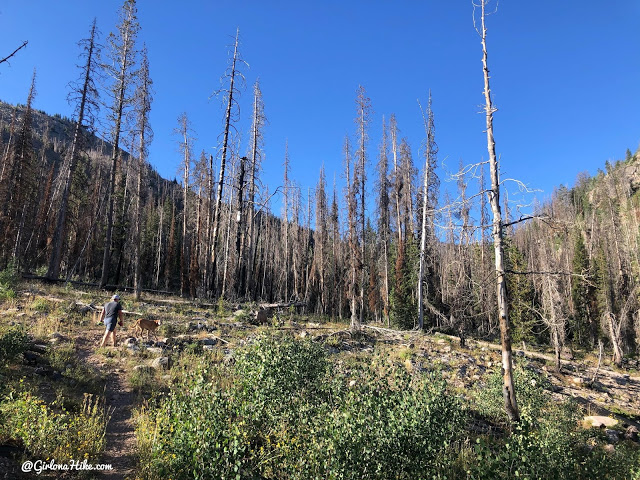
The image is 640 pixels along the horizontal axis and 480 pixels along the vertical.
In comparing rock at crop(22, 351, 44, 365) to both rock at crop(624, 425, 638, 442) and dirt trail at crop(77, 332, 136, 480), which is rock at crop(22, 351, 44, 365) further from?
rock at crop(624, 425, 638, 442)

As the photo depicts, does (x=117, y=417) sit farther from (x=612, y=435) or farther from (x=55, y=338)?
(x=612, y=435)

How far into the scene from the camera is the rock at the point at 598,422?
36.1ft

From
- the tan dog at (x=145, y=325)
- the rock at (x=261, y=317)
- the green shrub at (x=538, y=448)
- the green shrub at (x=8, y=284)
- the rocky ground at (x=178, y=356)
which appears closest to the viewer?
the green shrub at (x=538, y=448)

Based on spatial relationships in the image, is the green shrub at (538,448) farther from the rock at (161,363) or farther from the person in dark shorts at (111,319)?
the person in dark shorts at (111,319)

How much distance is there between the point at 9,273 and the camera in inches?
484

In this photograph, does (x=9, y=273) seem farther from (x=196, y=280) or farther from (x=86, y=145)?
(x=196, y=280)

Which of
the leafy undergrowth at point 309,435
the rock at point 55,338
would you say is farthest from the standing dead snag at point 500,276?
the rock at point 55,338

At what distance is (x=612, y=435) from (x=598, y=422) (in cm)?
107

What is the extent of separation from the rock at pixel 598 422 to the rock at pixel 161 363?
43.2 ft

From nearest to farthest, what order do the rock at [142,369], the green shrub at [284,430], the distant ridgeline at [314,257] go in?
the green shrub at [284,430]
the rock at [142,369]
the distant ridgeline at [314,257]

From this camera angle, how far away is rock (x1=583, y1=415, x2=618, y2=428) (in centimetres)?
1100

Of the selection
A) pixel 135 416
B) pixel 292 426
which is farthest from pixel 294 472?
pixel 135 416

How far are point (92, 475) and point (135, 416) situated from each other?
2002 millimetres
